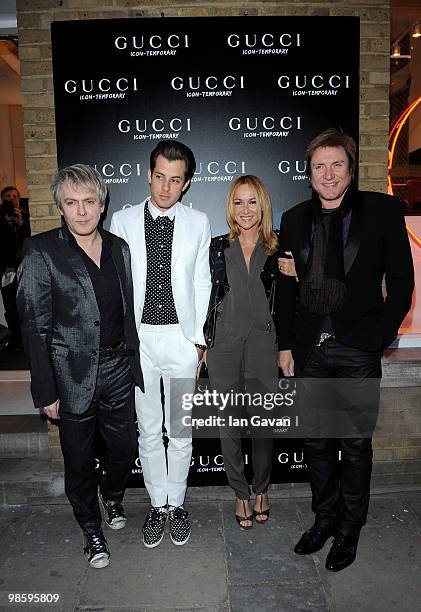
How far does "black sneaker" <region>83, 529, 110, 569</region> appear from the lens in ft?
9.48

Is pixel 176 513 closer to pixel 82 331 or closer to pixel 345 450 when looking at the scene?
pixel 345 450

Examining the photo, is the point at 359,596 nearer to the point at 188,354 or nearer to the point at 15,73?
the point at 188,354

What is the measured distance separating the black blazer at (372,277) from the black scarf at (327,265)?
5 cm

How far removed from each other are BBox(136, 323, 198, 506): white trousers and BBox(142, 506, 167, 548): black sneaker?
50 mm

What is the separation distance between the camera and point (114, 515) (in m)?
3.32

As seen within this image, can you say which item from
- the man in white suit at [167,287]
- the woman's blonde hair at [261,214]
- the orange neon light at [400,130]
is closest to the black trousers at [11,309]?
the man in white suit at [167,287]

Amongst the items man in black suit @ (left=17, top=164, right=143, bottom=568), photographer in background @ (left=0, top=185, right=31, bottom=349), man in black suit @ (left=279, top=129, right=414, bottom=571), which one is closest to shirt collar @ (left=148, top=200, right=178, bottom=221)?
man in black suit @ (left=17, top=164, right=143, bottom=568)

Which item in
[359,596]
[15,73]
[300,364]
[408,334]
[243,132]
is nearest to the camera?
[359,596]

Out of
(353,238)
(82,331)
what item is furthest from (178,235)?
(353,238)

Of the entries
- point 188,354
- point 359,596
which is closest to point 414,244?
point 188,354

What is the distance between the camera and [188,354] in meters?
3.00

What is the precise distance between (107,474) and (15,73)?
6.17m

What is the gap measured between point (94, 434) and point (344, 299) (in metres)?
1.52

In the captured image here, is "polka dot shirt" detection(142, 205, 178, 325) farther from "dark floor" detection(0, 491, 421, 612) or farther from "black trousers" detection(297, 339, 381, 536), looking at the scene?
"dark floor" detection(0, 491, 421, 612)
